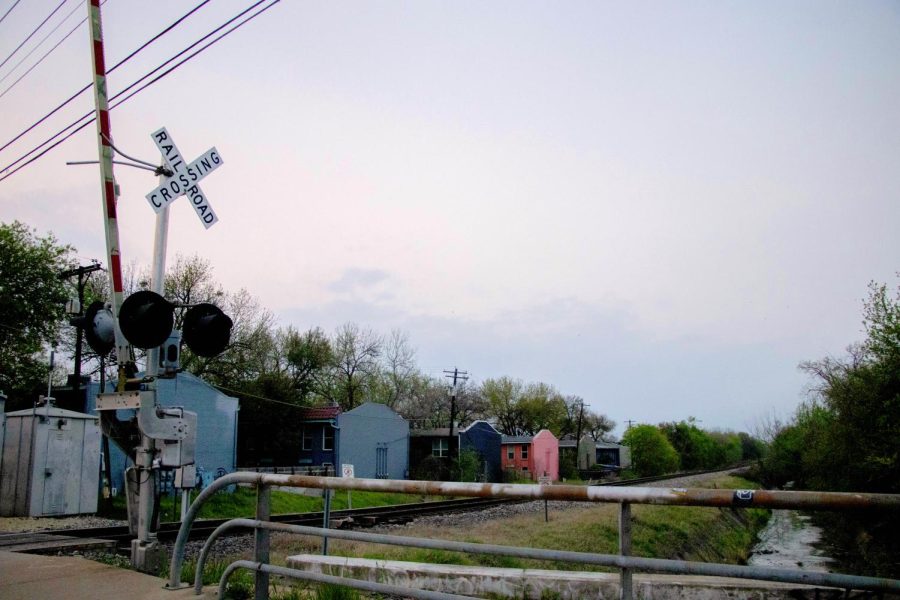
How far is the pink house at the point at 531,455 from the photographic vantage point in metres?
56.4

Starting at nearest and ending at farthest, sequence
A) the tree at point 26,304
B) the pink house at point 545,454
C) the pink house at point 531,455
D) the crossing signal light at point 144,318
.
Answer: the crossing signal light at point 144,318 < the tree at point 26,304 < the pink house at point 531,455 < the pink house at point 545,454

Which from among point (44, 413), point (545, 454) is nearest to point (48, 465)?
point (44, 413)

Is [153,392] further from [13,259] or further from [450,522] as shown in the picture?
[13,259]

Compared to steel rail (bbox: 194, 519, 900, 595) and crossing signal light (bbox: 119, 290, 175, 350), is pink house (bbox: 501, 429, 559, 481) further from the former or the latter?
steel rail (bbox: 194, 519, 900, 595)

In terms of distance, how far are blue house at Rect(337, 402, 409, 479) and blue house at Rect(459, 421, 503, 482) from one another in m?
5.39

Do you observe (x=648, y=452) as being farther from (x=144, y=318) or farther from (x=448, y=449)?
(x=144, y=318)

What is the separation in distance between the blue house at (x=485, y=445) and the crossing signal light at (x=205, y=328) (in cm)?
4420

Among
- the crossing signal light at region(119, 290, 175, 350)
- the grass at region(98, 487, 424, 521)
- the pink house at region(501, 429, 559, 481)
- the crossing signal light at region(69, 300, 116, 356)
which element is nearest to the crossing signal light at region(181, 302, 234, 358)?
the crossing signal light at region(119, 290, 175, 350)

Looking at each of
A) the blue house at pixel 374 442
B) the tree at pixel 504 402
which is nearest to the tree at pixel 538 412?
the tree at pixel 504 402

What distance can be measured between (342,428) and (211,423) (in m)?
10.1

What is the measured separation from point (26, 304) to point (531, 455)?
1455 inches

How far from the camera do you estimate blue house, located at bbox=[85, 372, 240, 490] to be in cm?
2948

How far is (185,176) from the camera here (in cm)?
673

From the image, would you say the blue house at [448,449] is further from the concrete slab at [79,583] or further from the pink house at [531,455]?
the concrete slab at [79,583]
